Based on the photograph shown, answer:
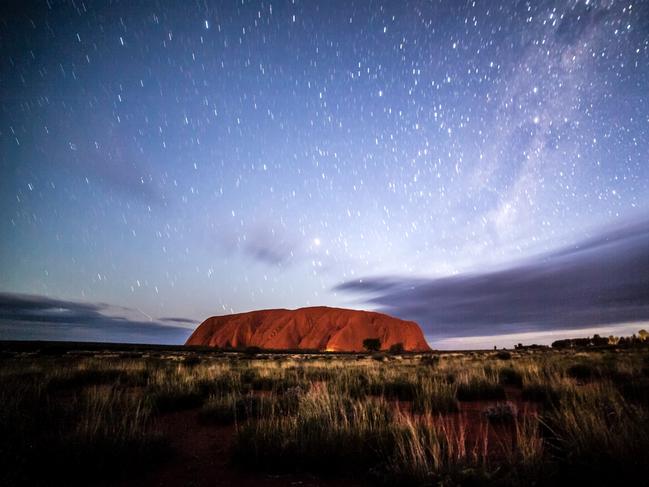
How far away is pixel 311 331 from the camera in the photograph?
11981 centimetres

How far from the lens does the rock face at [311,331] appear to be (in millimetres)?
113044

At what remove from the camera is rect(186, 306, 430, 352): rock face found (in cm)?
11304

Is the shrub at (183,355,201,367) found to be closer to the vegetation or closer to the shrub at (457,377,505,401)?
the shrub at (457,377,505,401)

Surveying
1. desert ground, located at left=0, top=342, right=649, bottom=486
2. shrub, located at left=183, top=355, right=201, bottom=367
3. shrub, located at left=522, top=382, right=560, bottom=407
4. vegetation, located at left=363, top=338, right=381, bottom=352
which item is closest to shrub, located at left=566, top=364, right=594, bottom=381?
shrub, located at left=522, top=382, right=560, bottom=407

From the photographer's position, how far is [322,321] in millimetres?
123562

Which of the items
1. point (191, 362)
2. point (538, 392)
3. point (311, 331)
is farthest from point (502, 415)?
point (311, 331)

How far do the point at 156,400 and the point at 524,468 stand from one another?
23.9ft

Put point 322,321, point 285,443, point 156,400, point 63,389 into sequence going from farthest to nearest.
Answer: point 322,321 < point 63,389 < point 156,400 < point 285,443

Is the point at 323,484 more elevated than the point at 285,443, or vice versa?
the point at 285,443

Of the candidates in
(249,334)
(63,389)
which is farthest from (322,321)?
(63,389)

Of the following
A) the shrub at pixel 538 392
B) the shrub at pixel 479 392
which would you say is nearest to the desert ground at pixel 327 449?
the shrub at pixel 538 392

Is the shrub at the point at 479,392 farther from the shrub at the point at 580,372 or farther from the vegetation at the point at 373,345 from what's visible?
the vegetation at the point at 373,345

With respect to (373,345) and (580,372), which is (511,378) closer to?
(580,372)

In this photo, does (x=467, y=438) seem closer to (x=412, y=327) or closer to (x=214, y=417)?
(x=214, y=417)
